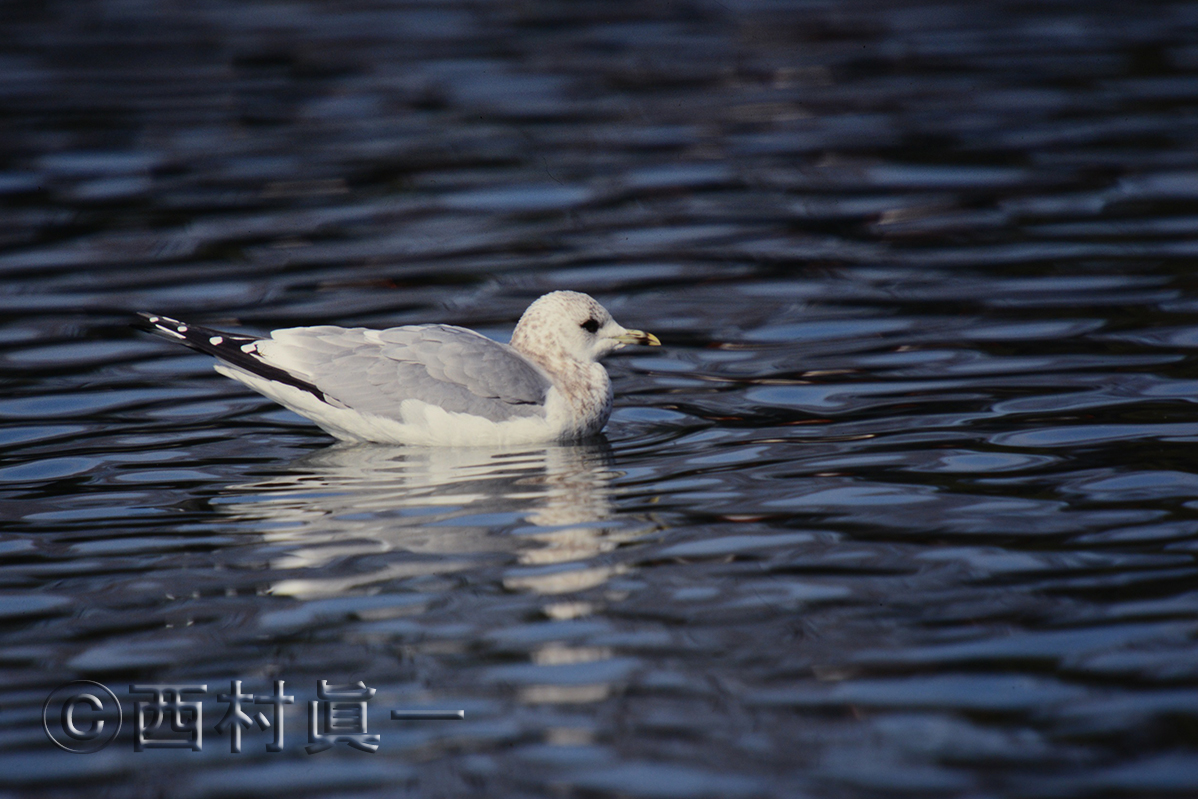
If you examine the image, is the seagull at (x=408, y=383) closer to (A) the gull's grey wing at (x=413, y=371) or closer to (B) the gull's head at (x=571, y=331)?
(A) the gull's grey wing at (x=413, y=371)

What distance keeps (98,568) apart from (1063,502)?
14.8ft

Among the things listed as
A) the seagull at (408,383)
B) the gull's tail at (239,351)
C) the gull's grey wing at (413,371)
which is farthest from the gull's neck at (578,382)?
the gull's tail at (239,351)

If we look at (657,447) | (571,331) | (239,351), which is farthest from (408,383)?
(657,447)

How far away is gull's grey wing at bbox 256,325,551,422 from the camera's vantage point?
915 centimetres

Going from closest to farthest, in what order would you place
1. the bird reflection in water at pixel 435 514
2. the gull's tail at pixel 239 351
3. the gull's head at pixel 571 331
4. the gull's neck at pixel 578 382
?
the bird reflection in water at pixel 435 514
the gull's tail at pixel 239 351
the gull's neck at pixel 578 382
the gull's head at pixel 571 331

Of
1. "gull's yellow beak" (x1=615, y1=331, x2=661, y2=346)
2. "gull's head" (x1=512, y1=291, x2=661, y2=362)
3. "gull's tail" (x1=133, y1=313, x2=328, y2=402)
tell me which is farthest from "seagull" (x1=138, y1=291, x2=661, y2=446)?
"gull's yellow beak" (x1=615, y1=331, x2=661, y2=346)

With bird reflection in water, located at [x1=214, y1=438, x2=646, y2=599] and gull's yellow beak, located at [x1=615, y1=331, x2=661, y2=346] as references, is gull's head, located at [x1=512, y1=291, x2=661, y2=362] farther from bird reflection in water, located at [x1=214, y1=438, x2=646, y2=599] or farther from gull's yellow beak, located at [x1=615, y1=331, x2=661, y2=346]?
bird reflection in water, located at [x1=214, y1=438, x2=646, y2=599]

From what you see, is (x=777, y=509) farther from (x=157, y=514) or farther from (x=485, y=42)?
(x=485, y=42)

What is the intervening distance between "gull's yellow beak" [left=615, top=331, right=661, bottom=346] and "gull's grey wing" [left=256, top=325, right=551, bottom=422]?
2.45 ft

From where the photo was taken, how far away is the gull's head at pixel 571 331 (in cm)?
979

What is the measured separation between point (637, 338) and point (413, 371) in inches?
58.1

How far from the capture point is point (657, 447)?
361 inches

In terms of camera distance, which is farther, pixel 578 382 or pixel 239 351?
pixel 578 382

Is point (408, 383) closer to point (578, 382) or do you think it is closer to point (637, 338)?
point (578, 382)
